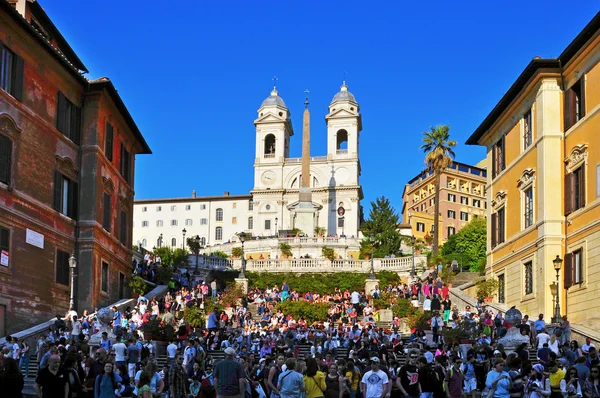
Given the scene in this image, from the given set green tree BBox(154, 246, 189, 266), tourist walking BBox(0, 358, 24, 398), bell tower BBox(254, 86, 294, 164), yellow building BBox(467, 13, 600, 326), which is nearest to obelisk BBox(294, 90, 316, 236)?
bell tower BBox(254, 86, 294, 164)

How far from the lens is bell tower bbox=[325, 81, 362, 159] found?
124 meters

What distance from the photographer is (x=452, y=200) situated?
130 metres

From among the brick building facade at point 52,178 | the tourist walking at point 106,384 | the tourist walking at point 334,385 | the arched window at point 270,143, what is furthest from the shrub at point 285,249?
the tourist walking at point 106,384

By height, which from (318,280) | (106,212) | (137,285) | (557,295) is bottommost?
(557,295)

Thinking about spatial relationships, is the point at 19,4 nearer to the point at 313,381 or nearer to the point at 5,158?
the point at 5,158

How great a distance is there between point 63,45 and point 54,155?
10535 millimetres

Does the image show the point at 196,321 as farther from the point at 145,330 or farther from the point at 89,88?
the point at 89,88

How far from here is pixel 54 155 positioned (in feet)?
123

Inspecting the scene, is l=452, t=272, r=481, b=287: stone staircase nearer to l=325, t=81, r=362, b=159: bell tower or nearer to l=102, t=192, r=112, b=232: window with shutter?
l=102, t=192, r=112, b=232: window with shutter

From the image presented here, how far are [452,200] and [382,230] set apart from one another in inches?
1650

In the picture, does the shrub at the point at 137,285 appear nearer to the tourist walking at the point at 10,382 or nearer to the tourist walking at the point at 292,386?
the tourist walking at the point at 292,386

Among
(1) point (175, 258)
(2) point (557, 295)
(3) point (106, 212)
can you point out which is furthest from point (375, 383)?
(1) point (175, 258)

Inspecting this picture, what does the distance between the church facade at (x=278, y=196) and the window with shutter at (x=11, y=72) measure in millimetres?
75558

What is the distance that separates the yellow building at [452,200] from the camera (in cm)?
12675
